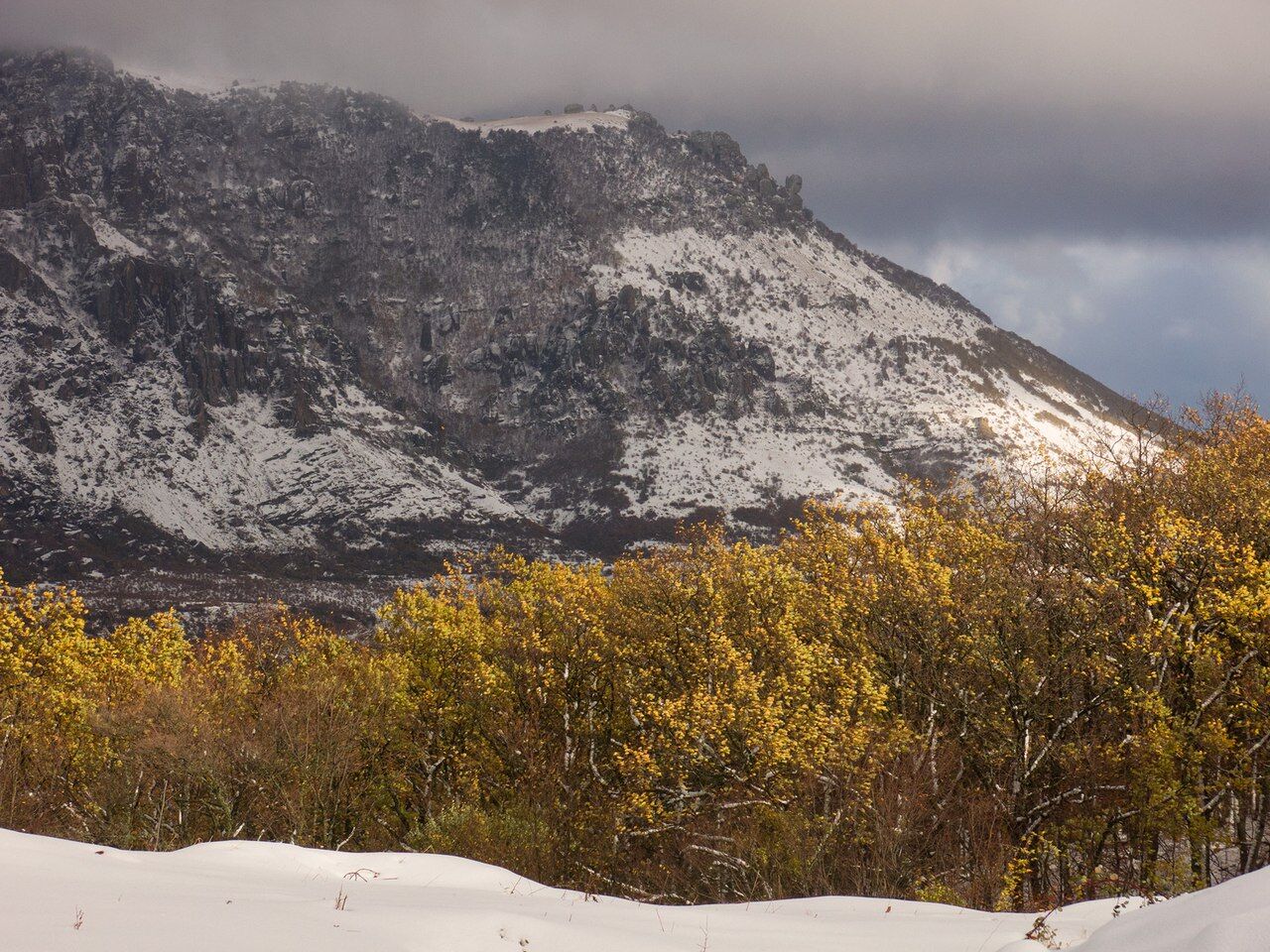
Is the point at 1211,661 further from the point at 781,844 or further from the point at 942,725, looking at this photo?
the point at 781,844

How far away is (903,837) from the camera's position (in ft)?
100

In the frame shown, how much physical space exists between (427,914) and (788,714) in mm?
22577

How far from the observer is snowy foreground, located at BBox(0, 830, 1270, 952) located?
388 inches

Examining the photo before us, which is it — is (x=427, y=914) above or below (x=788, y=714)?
below

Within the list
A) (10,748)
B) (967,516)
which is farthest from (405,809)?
(967,516)

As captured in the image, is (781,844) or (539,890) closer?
(539,890)

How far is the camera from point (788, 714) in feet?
110

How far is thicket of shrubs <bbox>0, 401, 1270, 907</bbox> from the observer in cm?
3022

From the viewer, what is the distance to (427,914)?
12.2 meters

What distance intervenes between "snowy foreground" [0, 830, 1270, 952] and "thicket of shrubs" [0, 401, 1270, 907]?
927 centimetres

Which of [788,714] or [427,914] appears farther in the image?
[788,714]

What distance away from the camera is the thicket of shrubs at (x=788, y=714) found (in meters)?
30.2

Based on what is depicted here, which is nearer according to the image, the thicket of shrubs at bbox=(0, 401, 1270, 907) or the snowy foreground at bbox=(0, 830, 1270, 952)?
the snowy foreground at bbox=(0, 830, 1270, 952)

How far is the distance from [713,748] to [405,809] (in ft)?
74.4
